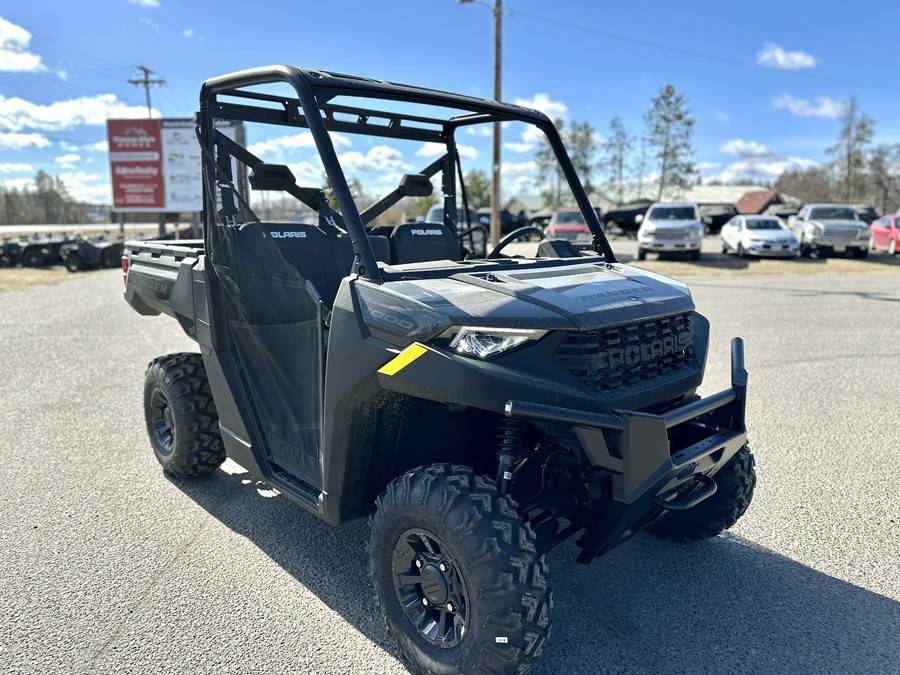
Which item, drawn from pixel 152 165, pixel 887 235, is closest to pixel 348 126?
pixel 887 235

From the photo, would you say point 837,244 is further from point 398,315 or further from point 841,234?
point 398,315

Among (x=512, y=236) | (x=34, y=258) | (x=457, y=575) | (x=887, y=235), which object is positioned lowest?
(x=457, y=575)

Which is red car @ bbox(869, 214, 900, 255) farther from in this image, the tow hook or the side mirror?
the tow hook

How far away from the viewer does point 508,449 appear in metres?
2.36

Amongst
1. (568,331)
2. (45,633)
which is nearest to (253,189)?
(568,331)

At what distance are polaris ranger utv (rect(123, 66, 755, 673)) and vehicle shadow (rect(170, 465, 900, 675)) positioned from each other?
0.28 meters

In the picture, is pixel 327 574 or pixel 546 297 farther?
pixel 327 574

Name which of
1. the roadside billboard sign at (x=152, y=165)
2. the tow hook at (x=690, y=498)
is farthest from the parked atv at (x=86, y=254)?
the tow hook at (x=690, y=498)

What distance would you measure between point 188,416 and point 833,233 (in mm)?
20969

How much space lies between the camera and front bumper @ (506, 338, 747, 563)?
217cm

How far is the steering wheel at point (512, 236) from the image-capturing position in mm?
3835

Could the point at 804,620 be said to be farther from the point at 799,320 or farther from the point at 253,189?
the point at 799,320

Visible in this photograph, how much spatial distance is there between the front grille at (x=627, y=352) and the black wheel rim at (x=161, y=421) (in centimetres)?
287

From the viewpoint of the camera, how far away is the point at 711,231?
37844 mm
